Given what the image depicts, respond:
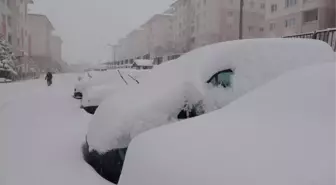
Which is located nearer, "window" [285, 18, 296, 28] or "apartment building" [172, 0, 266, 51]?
"window" [285, 18, 296, 28]

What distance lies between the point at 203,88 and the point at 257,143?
94.2 inches

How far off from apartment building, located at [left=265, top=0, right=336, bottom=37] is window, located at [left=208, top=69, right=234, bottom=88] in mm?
25744

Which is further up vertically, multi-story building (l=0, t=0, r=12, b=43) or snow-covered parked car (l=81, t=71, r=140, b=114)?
multi-story building (l=0, t=0, r=12, b=43)

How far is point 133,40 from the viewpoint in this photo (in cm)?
9900

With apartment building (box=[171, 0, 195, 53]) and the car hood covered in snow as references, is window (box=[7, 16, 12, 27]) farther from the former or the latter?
the car hood covered in snow

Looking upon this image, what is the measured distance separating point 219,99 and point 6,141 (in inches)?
167

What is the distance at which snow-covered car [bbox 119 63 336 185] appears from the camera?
211cm

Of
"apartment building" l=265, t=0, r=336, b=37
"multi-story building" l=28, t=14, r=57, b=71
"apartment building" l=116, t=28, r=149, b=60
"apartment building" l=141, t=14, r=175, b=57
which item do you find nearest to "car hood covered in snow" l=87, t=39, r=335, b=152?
"apartment building" l=265, t=0, r=336, b=37

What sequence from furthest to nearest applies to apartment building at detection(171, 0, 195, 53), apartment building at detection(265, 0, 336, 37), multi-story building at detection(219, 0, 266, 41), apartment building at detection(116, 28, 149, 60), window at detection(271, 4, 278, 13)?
1. apartment building at detection(116, 28, 149, 60)
2. apartment building at detection(171, 0, 195, 53)
3. multi-story building at detection(219, 0, 266, 41)
4. window at detection(271, 4, 278, 13)
5. apartment building at detection(265, 0, 336, 37)

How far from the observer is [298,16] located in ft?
98.0

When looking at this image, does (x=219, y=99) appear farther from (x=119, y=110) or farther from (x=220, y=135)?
(x=220, y=135)

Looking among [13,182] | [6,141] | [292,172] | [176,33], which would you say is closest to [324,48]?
[292,172]

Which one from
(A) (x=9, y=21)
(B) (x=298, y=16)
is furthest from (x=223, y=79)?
(A) (x=9, y=21)

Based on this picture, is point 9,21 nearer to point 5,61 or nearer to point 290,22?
point 5,61
